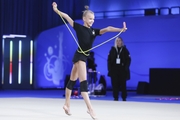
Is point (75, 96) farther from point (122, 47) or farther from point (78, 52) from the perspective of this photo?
point (78, 52)

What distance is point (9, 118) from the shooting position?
13.7ft

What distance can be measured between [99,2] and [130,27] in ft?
5.99

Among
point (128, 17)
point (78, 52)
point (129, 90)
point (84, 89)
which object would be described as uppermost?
point (128, 17)

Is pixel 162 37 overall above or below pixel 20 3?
below

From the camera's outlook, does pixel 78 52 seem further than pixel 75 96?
No

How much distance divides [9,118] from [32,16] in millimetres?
10625

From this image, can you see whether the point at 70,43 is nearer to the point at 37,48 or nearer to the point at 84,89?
the point at 37,48

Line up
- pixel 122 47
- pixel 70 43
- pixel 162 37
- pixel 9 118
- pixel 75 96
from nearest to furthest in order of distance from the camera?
pixel 9 118 → pixel 122 47 → pixel 75 96 → pixel 162 37 → pixel 70 43

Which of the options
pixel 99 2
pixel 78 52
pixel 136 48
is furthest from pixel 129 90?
pixel 78 52

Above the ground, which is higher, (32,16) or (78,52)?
(32,16)

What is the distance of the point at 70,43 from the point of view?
14.1 metres

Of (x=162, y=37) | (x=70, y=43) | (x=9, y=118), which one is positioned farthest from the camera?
(x=70, y=43)

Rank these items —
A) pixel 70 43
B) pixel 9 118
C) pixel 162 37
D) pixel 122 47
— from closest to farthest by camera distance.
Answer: pixel 9 118 → pixel 122 47 → pixel 162 37 → pixel 70 43

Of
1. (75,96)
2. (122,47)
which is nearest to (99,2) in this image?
(75,96)
